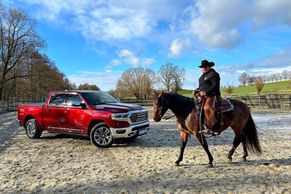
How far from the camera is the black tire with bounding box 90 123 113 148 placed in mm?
8336

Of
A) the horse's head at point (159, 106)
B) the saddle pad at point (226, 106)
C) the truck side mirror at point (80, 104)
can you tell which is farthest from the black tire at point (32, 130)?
the saddle pad at point (226, 106)

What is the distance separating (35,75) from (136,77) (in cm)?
3961

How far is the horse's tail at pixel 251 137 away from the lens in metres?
6.54

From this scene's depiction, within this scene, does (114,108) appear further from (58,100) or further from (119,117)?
(58,100)

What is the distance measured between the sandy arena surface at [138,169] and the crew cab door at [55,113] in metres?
0.75

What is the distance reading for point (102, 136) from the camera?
8.42 meters

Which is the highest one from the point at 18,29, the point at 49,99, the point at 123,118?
the point at 18,29

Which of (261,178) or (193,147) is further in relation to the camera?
(193,147)

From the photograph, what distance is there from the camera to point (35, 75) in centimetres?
3972

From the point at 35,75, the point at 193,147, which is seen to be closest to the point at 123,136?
the point at 193,147

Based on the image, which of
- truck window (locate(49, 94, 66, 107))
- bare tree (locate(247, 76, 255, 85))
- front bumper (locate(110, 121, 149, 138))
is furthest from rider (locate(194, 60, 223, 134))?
bare tree (locate(247, 76, 255, 85))

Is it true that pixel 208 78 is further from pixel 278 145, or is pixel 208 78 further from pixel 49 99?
pixel 49 99

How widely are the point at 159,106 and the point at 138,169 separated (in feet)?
4.82

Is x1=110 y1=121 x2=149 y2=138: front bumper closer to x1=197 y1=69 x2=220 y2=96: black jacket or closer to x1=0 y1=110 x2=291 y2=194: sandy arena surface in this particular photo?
x1=0 y1=110 x2=291 y2=194: sandy arena surface
